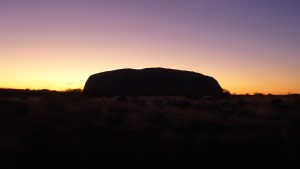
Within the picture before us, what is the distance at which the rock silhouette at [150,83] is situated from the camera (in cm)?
6412

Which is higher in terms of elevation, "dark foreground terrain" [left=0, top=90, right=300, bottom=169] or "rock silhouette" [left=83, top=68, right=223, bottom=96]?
"rock silhouette" [left=83, top=68, right=223, bottom=96]

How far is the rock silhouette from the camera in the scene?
64.1 metres

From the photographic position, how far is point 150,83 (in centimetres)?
6469

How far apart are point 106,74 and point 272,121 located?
5006 centimetres

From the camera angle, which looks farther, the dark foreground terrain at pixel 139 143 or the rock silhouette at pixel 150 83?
the rock silhouette at pixel 150 83

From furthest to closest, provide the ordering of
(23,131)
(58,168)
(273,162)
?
(23,131) → (273,162) → (58,168)

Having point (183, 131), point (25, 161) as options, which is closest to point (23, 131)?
point (25, 161)

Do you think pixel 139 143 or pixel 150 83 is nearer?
pixel 139 143

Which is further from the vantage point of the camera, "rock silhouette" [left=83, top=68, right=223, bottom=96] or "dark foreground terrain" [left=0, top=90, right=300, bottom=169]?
"rock silhouette" [left=83, top=68, right=223, bottom=96]

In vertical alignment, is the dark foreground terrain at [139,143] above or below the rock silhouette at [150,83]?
below

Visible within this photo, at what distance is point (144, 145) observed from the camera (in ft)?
39.1

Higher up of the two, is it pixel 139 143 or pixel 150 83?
pixel 150 83

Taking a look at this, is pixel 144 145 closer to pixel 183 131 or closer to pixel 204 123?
pixel 183 131

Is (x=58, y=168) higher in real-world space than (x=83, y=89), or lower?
lower
